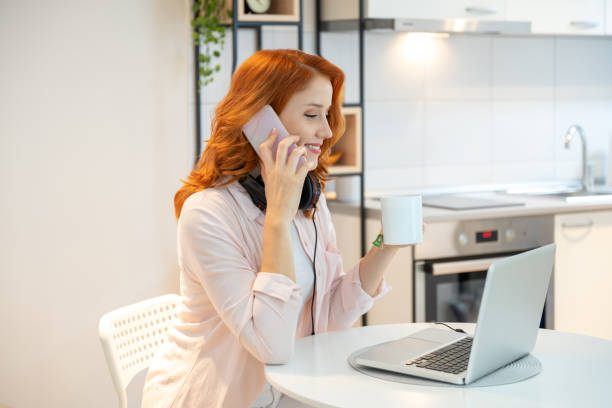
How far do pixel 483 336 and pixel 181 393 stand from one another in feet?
2.24

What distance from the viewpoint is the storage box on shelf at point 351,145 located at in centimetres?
295

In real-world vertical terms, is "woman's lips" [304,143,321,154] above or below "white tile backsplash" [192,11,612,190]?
below

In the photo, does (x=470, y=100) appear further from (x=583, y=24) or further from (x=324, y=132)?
(x=324, y=132)

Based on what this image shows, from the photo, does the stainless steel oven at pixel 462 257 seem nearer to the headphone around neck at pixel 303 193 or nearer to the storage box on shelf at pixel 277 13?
→ the storage box on shelf at pixel 277 13

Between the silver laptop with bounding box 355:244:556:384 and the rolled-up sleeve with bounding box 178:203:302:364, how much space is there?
161 millimetres

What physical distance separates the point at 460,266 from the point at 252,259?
141cm

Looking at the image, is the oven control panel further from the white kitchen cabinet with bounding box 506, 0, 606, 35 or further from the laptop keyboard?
the laptop keyboard

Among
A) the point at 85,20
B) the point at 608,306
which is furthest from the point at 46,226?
the point at 608,306

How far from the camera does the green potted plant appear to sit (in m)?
2.78

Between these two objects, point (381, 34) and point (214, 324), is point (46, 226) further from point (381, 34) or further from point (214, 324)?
point (381, 34)

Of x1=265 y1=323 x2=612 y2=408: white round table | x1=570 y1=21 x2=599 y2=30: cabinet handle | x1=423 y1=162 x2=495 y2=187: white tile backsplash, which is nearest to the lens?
x1=265 y1=323 x2=612 y2=408: white round table

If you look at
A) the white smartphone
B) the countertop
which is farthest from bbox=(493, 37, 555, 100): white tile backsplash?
the white smartphone

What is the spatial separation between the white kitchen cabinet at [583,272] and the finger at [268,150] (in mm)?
1749

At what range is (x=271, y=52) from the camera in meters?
1.73
